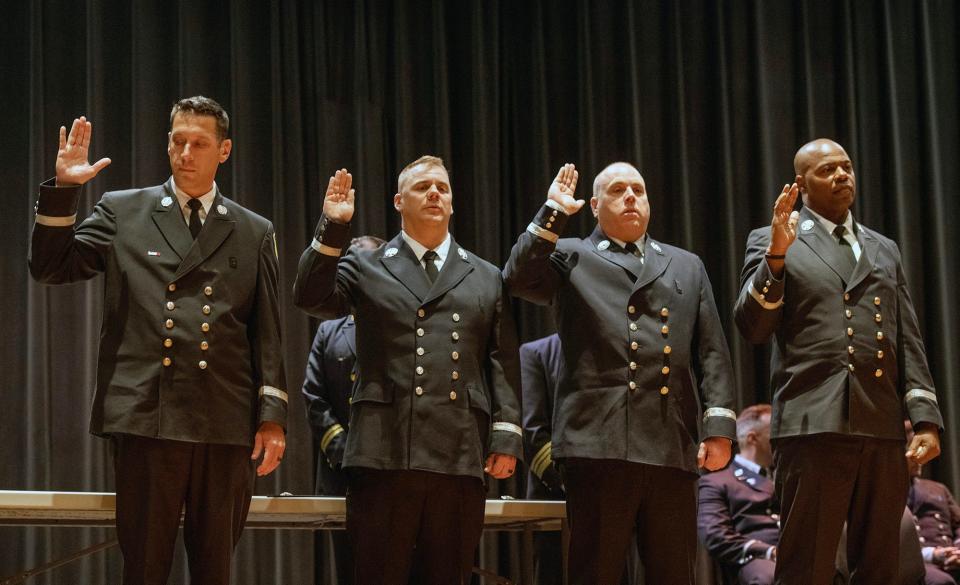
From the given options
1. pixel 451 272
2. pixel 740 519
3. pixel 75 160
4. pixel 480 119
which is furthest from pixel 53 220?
pixel 480 119

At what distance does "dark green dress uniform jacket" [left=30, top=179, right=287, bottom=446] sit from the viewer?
2984 mm

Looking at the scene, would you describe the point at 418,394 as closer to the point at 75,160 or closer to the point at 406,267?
the point at 406,267

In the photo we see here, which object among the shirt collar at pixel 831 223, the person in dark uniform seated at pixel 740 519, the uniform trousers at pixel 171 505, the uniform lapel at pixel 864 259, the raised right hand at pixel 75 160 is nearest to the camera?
the uniform trousers at pixel 171 505

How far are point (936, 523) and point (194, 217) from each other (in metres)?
3.82

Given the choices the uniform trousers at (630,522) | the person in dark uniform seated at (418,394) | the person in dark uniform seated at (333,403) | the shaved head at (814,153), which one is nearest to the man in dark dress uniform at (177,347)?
the person in dark uniform seated at (418,394)

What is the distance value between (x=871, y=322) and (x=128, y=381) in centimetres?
223

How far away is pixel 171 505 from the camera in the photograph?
2.95 metres

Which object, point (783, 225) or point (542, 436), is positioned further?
point (542, 436)

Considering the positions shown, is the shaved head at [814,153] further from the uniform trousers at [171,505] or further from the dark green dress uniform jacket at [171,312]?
the uniform trousers at [171,505]

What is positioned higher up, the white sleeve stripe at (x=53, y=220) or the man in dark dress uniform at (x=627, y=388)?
the white sleeve stripe at (x=53, y=220)

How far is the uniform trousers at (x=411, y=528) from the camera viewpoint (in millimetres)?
3248

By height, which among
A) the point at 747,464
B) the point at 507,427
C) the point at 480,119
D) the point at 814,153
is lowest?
the point at 747,464

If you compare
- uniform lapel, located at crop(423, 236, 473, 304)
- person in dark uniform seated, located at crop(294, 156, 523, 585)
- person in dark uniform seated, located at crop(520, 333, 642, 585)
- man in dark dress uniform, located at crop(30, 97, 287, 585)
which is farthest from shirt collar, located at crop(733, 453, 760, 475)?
man in dark dress uniform, located at crop(30, 97, 287, 585)

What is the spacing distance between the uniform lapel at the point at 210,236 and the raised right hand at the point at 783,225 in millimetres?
1615
